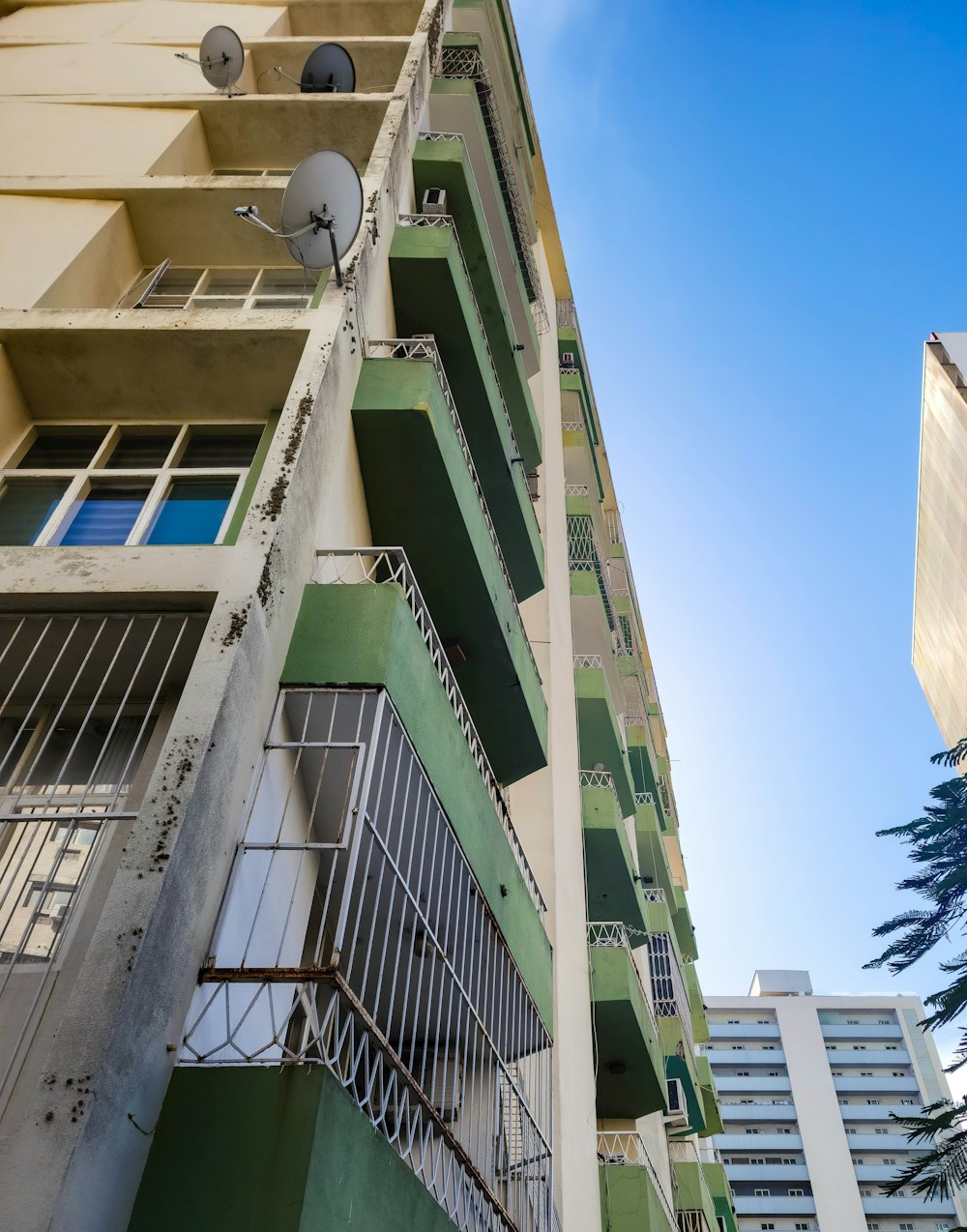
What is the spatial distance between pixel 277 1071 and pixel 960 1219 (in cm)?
8481

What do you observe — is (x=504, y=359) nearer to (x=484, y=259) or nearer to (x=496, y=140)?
(x=484, y=259)

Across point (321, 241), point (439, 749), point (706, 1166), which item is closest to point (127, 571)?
point (439, 749)

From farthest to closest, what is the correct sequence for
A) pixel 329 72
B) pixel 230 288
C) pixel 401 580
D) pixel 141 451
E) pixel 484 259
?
pixel 484 259, pixel 329 72, pixel 230 288, pixel 141 451, pixel 401 580

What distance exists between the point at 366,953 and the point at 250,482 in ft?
12.4

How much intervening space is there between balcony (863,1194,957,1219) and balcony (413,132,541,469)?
241 feet

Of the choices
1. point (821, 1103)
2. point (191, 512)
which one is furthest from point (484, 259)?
point (821, 1103)

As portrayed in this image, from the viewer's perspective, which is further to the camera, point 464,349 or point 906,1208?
point 906,1208

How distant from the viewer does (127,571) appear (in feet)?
18.9

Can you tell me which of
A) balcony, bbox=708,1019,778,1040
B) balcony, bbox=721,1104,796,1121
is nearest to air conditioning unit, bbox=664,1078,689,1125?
balcony, bbox=721,1104,796,1121

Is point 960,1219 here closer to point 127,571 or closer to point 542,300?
point 542,300

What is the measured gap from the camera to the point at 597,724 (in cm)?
1600

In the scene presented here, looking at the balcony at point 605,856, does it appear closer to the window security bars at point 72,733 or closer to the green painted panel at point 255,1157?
the window security bars at point 72,733

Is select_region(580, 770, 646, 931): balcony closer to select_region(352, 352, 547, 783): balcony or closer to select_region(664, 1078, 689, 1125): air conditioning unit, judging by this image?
select_region(664, 1078, 689, 1125): air conditioning unit

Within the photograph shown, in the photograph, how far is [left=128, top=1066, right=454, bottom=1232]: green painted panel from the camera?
3442 millimetres
